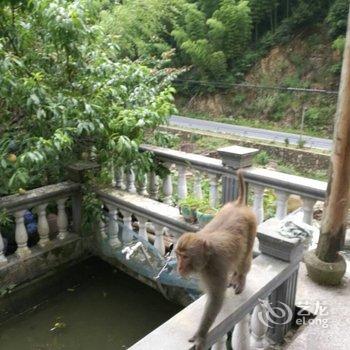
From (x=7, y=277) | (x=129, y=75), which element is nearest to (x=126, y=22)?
(x=129, y=75)

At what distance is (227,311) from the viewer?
1.93 meters

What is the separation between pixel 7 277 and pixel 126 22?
802cm

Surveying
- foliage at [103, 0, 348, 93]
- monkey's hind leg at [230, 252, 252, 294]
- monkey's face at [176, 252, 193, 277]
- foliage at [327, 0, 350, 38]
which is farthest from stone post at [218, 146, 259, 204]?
foliage at [327, 0, 350, 38]

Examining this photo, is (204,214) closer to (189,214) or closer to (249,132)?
(189,214)

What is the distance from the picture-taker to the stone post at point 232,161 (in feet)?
11.4

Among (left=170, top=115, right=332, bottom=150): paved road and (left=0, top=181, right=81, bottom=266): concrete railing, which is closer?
(left=0, top=181, right=81, bottom=266): concrete railing

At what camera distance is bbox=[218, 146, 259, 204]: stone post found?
11.4 feet

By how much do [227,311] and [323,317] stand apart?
3.68ft

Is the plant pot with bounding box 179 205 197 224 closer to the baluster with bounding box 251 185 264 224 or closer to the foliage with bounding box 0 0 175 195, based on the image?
the baluster with bounding box 251 185 264 224

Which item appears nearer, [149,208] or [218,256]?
[218,256]

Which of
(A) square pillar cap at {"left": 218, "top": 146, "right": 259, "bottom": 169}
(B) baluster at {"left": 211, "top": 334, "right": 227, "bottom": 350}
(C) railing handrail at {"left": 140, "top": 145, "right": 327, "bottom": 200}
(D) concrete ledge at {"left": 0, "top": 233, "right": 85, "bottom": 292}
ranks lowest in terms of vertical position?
A: (D) concrete ledge at {"left": 0, "top": 233, "right": 85, "bottom": 292}

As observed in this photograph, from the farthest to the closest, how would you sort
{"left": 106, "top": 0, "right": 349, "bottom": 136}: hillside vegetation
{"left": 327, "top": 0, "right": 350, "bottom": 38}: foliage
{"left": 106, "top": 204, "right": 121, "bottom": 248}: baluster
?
{"left": 106, "top": 0, "right": 349, "bottom": 136}: hillside vegetation
{"left": 327, "top": 0, "right": 350, "bottom": 38}: foliage
{"left": 106, "top": 204, "right": 121, "bottom": 248}: baluster

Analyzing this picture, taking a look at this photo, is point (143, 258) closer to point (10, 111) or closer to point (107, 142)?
point (107, 142)

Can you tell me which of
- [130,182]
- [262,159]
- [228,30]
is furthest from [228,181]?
[228,30]
